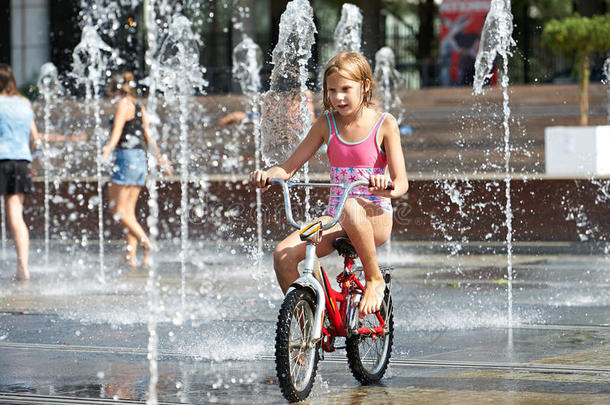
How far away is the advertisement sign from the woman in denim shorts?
63.0 feet

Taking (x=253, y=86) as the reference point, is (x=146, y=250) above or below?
below

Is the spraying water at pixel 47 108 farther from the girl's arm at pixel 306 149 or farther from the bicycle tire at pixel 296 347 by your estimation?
the bicycle tire at pixel 296 347

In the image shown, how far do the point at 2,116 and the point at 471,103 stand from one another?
15670 millimetres

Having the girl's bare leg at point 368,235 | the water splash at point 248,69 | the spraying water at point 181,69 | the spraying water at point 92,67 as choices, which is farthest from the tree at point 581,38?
the girl's bare leg at point 368,235

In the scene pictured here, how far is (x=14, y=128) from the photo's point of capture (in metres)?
10.7

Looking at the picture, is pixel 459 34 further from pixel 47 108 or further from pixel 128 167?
pixel 128 167

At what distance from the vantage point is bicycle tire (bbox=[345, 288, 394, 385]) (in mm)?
5914

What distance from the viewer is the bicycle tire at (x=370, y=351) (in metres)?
5.91

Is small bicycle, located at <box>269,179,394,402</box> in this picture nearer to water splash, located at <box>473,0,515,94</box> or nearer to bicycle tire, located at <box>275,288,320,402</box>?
bicycle tire, located at <box>275,288,320,402</box>

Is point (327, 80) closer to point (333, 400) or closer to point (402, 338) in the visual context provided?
point (333, 400)

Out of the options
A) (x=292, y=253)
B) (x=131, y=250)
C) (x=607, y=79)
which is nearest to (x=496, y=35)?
(x=131, y=250)

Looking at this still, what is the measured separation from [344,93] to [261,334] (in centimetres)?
233

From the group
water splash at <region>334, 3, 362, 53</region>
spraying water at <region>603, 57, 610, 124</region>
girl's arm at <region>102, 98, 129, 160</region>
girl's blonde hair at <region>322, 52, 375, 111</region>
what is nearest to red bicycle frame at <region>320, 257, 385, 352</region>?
girl's blonde hair at <region>322, 52, 375, 111</region>

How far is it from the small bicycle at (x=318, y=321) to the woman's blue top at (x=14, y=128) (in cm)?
540
